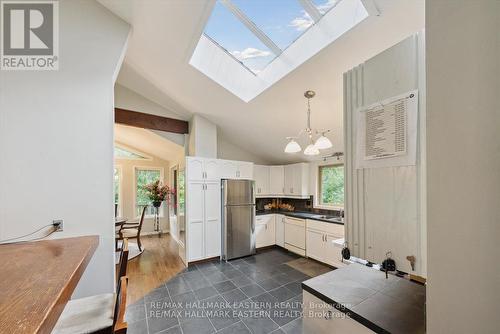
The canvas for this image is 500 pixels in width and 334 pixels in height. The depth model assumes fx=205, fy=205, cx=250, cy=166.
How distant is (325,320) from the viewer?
1.06 metres

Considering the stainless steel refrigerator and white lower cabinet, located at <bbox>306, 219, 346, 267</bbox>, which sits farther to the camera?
the stainless steel refrigerator

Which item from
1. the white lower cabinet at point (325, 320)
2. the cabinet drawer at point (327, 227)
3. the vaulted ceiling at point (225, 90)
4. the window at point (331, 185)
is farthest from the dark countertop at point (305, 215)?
the white lower cabinet at point (325, 320)

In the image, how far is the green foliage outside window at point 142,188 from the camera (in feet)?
19.2

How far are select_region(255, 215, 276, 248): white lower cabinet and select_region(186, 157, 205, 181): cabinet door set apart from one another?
1525mm

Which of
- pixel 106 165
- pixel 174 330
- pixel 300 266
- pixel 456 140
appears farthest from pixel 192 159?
pixel 456 140

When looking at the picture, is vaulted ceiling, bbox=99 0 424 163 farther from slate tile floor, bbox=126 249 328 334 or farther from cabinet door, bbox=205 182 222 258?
slate tile floor, bbox=126 249 328 334

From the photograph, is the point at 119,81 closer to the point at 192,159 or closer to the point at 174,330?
the point at 192,159

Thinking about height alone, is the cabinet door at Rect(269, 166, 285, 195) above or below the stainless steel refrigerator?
above

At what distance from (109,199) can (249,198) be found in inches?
99.7

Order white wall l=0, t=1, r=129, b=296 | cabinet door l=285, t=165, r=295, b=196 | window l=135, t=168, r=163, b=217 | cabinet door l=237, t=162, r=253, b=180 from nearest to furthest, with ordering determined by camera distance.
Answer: white wall l=0, t=1, r=129, b=296
cabinet door l=237, t=162, r=253, b=180
cabinet door l=285, t=165, r=295, b=196
window l=135, t=168, r=163, b=217

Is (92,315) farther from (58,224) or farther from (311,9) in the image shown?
(311,9)

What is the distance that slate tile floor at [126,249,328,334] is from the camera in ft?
6.72

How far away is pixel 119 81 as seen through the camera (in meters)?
3.32

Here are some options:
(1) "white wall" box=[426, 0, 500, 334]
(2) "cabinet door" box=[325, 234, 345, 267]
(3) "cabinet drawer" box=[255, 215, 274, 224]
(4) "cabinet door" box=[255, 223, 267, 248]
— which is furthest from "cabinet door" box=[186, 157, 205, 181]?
(1) "white wall" box=[426, 0, 500, 334]
